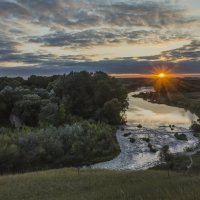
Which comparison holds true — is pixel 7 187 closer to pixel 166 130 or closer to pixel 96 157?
pixel 96 157

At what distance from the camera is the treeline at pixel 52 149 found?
50.3 m

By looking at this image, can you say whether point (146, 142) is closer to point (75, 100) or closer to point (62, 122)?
point (62, 122)

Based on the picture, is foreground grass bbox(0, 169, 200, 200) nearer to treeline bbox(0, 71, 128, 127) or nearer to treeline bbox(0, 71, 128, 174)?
treeline bbox(0, 71, 128, 174)

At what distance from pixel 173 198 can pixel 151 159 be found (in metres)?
42.3

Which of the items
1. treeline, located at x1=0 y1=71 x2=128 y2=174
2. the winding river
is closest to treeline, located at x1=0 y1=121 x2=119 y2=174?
treeline, located at x1=0 y1=71 x2=128 y2=174

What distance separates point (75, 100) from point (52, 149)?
40.5m

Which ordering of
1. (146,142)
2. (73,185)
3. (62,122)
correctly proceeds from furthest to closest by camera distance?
(62,122) → (146,142) → (73,185)

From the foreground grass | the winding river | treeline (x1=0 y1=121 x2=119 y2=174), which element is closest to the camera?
the foreground grass

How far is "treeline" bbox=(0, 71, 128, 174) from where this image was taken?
171 ft

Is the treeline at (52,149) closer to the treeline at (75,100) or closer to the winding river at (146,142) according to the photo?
the winding river at (146,142)

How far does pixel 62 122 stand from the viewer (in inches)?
2970

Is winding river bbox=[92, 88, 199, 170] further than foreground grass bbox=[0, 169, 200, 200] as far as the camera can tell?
Yes

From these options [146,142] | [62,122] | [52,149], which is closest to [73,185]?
[52,149]

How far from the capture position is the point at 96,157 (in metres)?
54.9
